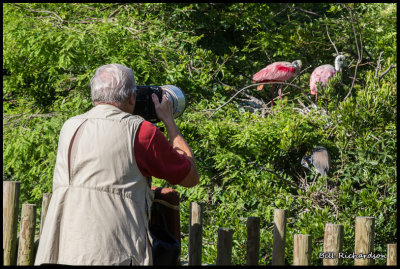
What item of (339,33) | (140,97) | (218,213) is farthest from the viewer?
(339,33)

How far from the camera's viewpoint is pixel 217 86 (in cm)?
543

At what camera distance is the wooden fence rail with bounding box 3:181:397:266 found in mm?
2734

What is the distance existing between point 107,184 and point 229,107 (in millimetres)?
2896

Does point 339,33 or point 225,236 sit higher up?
point 339,33

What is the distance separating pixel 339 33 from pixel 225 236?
4288mm

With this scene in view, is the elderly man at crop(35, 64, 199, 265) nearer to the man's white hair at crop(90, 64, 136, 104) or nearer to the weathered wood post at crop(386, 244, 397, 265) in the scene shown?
the man's white hair at crop(90, 64, 136, 104)

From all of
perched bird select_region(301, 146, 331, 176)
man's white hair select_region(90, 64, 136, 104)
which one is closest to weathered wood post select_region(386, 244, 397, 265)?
perched bird select_region(301, 146, 331, 176)

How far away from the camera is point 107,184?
89.9 inches

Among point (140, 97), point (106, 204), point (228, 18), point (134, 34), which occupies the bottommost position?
point (106, 204)

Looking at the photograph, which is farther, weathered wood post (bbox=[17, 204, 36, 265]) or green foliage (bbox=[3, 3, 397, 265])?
green foliage (bbox=[3, 3, 397, 265])

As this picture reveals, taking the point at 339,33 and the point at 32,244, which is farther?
the point at 339,33

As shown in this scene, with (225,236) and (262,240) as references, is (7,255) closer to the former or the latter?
(225,236)

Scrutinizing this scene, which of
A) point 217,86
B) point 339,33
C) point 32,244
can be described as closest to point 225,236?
point 32,244

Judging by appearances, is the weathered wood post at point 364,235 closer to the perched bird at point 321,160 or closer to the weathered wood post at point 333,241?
the weathered wood post at point 333,241
